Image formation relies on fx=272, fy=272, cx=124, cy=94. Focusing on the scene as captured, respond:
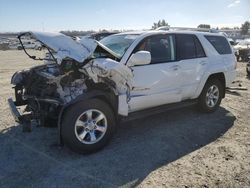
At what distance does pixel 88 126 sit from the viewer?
4.16 meters

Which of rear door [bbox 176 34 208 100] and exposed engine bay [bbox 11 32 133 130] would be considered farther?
rear door [bbox 176 34 208 100]

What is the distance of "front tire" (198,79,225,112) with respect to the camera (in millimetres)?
6041

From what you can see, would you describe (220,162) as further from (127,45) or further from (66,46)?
(66,46)

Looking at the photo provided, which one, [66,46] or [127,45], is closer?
[66,46]

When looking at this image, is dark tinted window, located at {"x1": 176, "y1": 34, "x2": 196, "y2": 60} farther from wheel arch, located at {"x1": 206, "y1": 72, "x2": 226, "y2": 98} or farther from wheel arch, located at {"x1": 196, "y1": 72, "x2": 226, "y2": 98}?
wheel arch, located at {"x1": 206, "y1": 72, "x2": 226, "y2": 98}

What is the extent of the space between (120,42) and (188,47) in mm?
1467

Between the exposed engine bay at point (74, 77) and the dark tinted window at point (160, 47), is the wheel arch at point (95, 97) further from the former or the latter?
the dark tinted window at point (160, 47)

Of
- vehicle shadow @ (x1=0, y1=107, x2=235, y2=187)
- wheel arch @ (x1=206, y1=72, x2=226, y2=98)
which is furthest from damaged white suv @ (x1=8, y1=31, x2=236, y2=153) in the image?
wheel arch @ (x1=206, y1=72, x2=226, y2=98)

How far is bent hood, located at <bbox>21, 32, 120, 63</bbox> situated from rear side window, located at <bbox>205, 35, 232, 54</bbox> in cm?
305

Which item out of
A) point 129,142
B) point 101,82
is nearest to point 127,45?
point 101,82

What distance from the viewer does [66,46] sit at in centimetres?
402

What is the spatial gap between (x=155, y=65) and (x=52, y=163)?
235 centimetres

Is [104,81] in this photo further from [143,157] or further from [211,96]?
[211,96]

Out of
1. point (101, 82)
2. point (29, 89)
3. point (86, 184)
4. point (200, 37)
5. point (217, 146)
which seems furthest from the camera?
point (200, 37)
